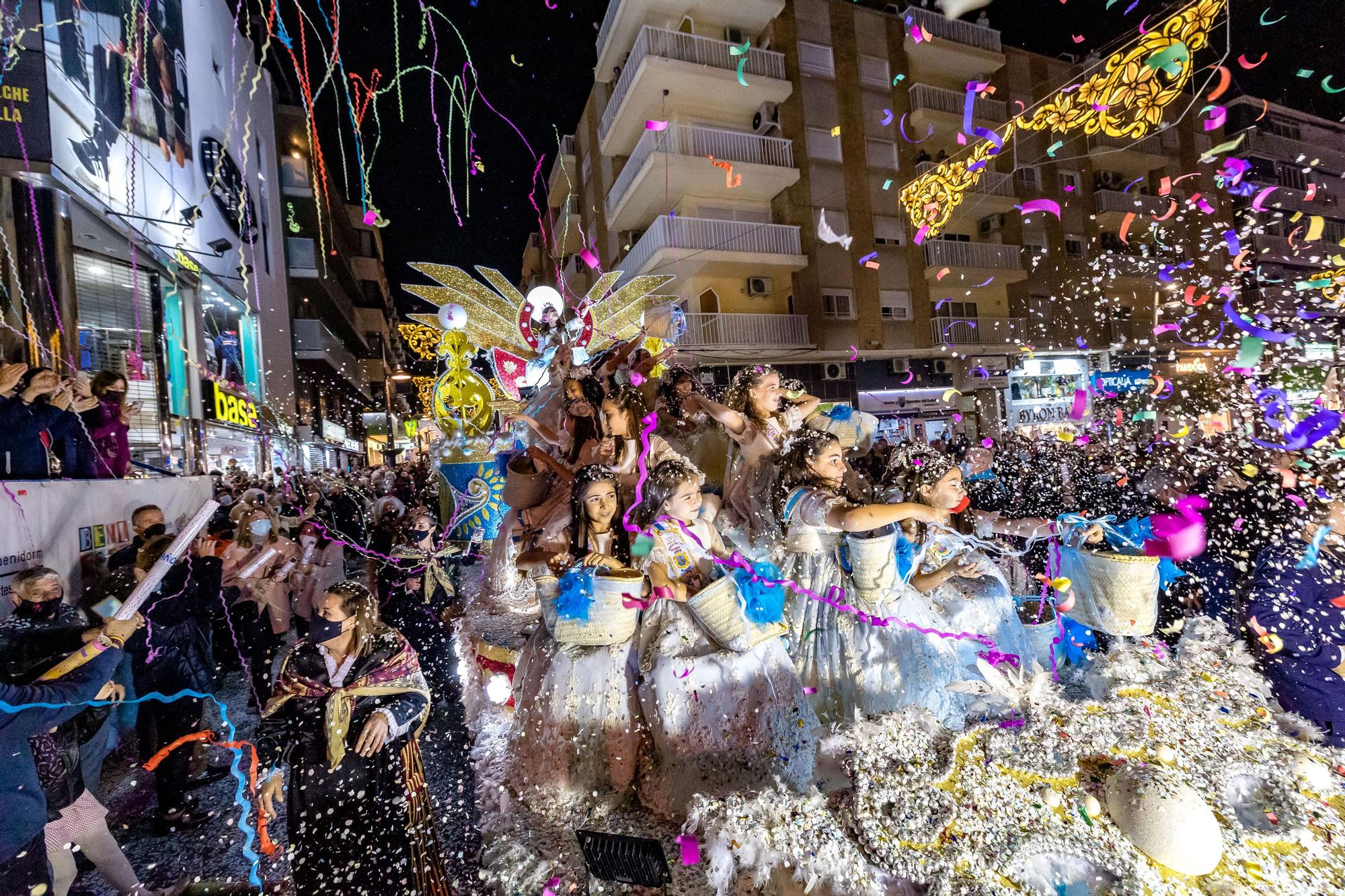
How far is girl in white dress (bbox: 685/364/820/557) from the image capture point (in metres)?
3.33

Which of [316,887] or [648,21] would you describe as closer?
[316,887]

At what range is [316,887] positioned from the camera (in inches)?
88.2

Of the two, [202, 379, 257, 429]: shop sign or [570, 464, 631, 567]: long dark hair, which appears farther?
[202, 379, 257, 429]: shop sign

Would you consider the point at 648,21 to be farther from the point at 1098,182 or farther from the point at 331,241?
the point at 331,241

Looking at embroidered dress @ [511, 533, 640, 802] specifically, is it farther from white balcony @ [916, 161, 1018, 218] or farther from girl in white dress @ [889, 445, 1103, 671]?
white balcony @ [916, 161, 1018, 218]

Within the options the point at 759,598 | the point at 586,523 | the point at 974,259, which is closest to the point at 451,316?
the point at 586,523

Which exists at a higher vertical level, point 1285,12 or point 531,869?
point 1285,12

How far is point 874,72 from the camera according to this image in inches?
675

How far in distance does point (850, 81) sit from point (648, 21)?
230 inches

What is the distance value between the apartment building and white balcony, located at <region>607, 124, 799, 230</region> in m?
0.06

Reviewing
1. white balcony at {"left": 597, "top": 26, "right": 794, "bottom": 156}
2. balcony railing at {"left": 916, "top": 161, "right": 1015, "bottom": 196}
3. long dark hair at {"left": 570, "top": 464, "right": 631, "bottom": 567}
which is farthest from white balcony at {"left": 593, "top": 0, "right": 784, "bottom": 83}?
long dark hair at {"left": 570, "top": 464, "right": 631, "bottom": 567}

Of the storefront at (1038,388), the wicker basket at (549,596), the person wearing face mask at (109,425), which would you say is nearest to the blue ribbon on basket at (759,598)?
the wicker basket at (549,596)

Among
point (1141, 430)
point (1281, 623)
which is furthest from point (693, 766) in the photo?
point (1141, 430)

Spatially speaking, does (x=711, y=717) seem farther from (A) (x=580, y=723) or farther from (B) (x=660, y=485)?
(B) (x=660, y=485)
